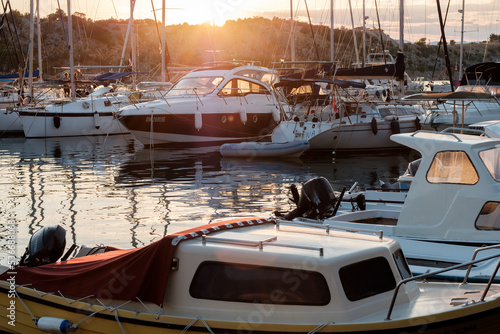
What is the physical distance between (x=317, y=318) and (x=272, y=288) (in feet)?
1.72

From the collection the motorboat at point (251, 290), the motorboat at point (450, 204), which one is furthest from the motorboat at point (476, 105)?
the motorboat at point (251, 290)

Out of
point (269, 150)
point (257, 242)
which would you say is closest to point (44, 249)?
point (257, 242)

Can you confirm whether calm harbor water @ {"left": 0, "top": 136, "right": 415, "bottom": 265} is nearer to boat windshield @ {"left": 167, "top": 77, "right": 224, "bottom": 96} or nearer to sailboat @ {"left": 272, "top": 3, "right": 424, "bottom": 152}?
sailboat @ {"left": 272, "top": 3, "right": 424, "bottom": 152}

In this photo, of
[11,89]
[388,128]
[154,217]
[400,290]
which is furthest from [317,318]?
[11,89]

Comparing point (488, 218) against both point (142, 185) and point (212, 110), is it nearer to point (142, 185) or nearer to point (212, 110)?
point (142, 185)

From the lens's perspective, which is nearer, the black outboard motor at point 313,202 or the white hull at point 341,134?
the black outboard motor at point 313,202

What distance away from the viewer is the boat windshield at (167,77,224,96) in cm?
3362

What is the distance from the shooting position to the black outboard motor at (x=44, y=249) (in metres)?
9.07

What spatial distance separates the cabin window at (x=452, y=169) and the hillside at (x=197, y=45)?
84855mm

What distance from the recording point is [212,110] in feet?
108

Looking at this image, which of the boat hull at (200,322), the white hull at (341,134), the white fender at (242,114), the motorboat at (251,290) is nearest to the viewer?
the boat hull at (200,322)

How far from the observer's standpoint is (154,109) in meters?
32.2

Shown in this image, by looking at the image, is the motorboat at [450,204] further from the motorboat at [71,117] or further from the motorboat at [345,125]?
the motorboat at [71,117]

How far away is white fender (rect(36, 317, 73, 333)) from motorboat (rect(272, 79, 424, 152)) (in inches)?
857
